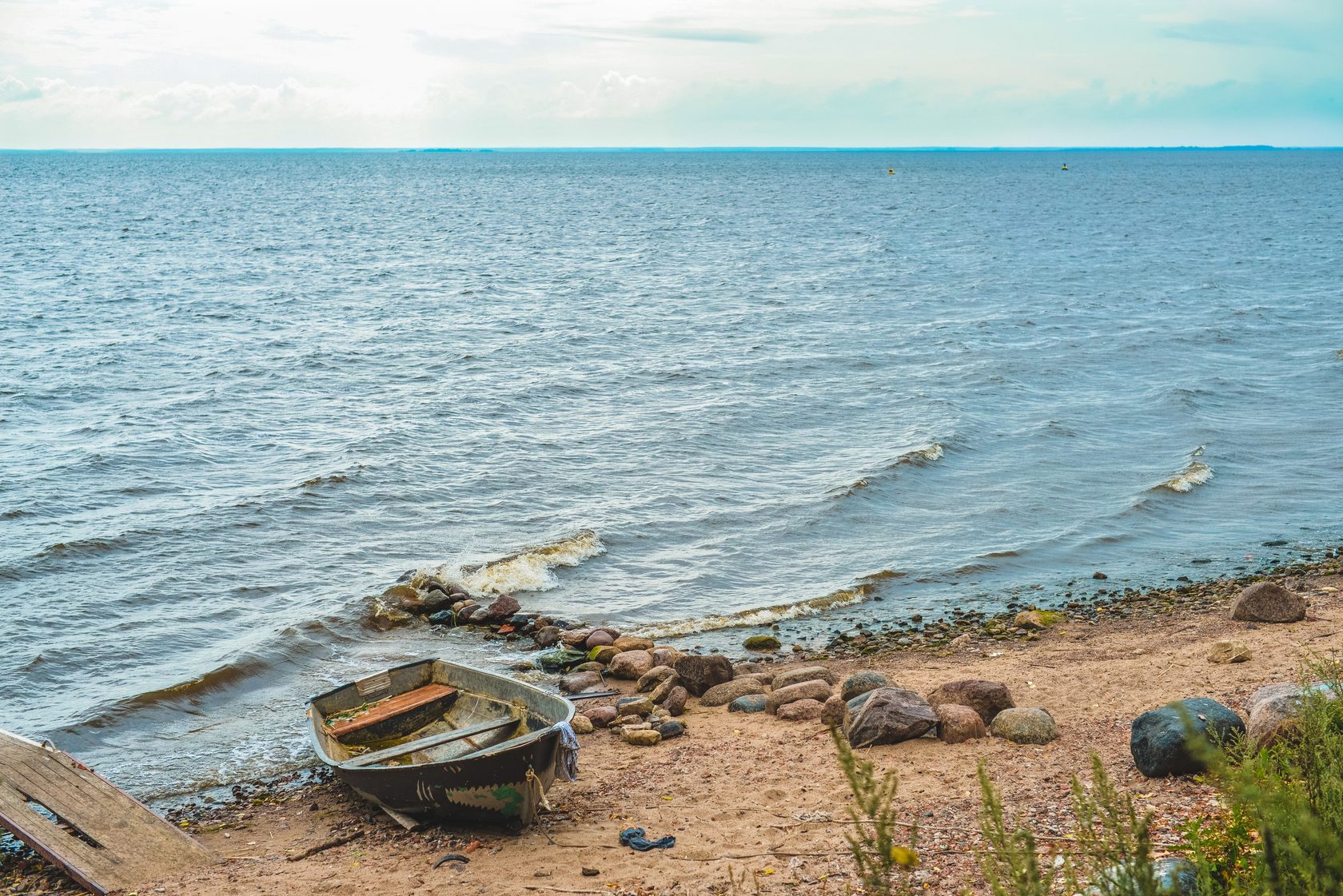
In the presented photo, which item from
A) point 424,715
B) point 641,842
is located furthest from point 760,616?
point 641,842

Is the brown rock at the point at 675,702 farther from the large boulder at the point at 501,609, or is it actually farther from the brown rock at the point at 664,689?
the large boulder at the point at 501,609

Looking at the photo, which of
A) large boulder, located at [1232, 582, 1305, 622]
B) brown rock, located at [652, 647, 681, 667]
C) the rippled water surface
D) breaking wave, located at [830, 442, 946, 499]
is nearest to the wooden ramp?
the rippled water surface

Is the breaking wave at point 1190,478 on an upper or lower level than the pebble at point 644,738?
upper

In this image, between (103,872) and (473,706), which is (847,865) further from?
(103,872)

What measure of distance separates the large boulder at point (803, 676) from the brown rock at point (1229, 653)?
13.9ft

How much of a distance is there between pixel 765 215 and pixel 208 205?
5623 cm

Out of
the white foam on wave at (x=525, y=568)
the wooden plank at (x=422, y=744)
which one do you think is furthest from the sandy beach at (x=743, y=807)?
the white foam on wave at (x=525, y=568)

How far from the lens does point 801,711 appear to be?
11.9 metres

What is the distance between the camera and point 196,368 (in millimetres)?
30844

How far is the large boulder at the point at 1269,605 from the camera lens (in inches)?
544

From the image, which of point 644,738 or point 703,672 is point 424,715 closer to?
point 644,738

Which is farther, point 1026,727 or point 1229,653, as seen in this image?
point 1229,653

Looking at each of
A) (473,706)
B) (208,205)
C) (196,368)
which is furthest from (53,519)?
(208,205)

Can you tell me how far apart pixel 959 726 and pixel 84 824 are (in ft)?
26.4
